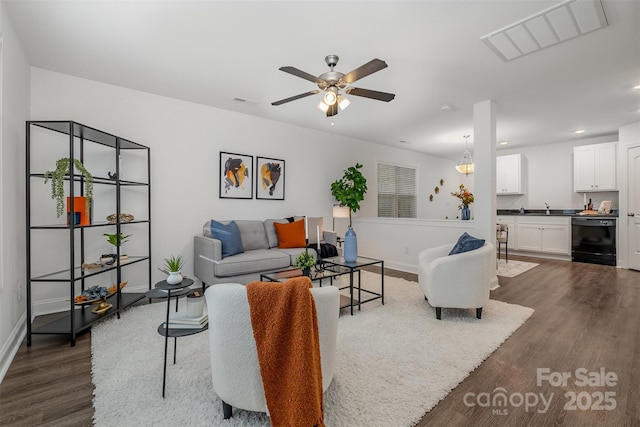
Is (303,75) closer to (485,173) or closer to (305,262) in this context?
(305,262)

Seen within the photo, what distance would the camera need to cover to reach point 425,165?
8.24 meters

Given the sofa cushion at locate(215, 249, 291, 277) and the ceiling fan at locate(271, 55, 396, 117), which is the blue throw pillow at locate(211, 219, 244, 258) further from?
the ceiling fan at locate(271, 55, 396, 117)

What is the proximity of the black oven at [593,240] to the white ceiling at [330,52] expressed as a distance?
2.31m

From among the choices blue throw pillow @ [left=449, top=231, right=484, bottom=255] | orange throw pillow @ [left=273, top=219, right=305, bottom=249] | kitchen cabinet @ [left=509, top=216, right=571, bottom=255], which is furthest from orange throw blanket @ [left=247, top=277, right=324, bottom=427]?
kitchen cabinet @ [left=509, top=216, right=571, bottom=255]

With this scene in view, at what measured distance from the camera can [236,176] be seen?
4633mm

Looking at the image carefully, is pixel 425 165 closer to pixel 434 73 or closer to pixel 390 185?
pixel 390 185

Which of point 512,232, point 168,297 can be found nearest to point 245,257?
point 168,297

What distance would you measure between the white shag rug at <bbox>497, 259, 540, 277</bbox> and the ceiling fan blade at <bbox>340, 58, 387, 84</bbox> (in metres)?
4.27

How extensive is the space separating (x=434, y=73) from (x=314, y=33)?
5.00ft

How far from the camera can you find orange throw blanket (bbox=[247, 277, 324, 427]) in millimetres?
1359

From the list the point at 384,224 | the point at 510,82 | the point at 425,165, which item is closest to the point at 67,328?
the point at 384,224

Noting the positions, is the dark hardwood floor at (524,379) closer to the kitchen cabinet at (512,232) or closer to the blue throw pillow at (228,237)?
the blue throw pillow at (228,237)

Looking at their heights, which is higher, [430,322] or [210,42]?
[210,42]

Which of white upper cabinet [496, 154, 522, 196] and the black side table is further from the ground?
white upper cabinet [496, 154, 522, 196]
